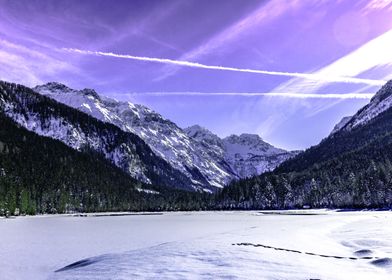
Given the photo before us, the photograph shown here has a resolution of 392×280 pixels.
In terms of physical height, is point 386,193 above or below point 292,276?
above

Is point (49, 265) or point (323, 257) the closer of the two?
point (323, 257)

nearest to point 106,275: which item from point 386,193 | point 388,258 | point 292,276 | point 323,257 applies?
point 292,276

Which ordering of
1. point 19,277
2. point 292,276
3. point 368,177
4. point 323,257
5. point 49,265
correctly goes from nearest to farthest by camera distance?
point 292,276 → point 19,277 → point 323,257 → point 49,265 → point 368,177

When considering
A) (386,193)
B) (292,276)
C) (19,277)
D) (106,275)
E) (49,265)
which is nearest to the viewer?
(292,276)

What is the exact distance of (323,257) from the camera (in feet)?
105

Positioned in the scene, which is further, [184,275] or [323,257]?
[323,257]

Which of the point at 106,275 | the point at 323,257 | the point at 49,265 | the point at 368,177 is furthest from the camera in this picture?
the point at 368,177

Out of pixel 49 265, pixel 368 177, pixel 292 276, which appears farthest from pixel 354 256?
pixel 368 177

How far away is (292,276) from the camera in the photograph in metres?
23.2

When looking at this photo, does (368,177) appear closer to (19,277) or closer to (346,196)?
(346,196)

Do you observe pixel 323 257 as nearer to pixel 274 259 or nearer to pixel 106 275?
pixel 274 259

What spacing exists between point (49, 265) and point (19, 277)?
5.88 metres

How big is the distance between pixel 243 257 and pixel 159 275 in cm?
734

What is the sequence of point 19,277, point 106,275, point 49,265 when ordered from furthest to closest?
point 49,265
point 19,277
point 106,275
